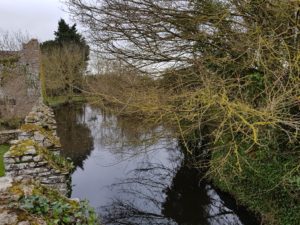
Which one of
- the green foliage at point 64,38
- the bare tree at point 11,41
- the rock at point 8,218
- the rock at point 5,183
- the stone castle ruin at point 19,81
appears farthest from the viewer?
the green foliage at point 64,38

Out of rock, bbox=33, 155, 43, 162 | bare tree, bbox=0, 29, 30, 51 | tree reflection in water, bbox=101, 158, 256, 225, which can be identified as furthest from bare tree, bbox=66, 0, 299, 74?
bare tree, bbox=0, 29, 30, 51

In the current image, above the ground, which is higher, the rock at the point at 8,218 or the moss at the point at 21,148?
the rock at the point at 8,218

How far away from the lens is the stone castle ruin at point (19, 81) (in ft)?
47.6

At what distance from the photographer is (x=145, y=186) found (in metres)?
10.1

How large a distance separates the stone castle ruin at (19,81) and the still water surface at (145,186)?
3161 millimetres

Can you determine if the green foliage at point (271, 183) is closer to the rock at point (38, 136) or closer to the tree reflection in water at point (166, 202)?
the tree reflection in water at point (166, 202)

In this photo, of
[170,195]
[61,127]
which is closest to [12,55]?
[61,127]

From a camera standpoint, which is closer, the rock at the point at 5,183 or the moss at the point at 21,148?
the rock at the point at 5,183

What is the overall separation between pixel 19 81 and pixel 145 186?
30.5 ft

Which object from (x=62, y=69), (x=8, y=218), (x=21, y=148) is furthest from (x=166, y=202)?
(x=62, y=69)

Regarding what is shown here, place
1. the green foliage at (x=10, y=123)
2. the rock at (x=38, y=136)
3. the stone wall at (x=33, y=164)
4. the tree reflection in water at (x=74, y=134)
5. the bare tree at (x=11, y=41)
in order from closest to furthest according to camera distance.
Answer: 1. the stone wall at (x=33, y=164)
2. the rock at (x=38, y=136)
3. the tree reflection in water at (x=74, y=134)
4. the green foliage at (x=10, y=123)
5. the bare tree at (x=11, y=41)

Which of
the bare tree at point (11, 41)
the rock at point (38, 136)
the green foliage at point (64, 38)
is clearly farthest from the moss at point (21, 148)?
Answer: the green foliage at point (64, 38)

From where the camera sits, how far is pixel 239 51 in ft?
20.9

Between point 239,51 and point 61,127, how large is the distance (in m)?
14.4
